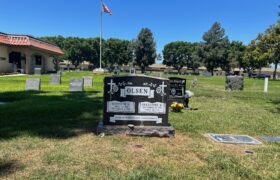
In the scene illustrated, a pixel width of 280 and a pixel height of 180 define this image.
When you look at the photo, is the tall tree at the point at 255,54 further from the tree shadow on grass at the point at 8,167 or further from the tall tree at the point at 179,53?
the tall tree at the point at 179,53

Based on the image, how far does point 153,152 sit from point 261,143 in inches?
99.4

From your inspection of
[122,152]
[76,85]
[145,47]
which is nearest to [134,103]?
[122,152]

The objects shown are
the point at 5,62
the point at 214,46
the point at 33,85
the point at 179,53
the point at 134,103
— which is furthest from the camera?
the point at 179,53

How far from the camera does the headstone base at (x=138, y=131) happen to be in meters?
5.95

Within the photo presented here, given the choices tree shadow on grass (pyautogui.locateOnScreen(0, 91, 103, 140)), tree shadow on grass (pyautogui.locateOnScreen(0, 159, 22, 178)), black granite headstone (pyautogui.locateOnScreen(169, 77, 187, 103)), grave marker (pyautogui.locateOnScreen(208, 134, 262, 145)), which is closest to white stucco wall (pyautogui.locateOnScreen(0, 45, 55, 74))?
tree shadow on grass (pyautogui.locateOnScreen(0, 91, 103, 140))

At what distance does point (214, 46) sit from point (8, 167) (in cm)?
7318

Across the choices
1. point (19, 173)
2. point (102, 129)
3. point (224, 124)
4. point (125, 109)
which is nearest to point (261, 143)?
point (224, 124)

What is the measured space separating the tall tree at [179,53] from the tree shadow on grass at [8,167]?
89.9 meters

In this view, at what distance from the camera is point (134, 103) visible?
6141 mm

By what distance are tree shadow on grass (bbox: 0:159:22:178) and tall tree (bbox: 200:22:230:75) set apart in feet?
233

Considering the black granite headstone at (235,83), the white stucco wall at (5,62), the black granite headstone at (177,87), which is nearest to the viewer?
the black granite headstone at (177,87)

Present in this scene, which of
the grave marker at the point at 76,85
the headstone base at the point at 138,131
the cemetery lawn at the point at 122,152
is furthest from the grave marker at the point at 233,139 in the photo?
the grave marker at the point at 76,85

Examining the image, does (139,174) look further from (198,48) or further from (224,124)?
(198,48)

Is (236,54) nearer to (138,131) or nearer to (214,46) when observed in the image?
(214,46)
